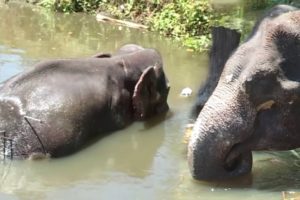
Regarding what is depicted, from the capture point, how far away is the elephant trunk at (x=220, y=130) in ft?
17.2

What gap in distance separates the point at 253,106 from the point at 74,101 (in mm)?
1787

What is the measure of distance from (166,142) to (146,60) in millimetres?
1075

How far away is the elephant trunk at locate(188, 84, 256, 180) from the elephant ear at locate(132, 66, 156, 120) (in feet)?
5.96

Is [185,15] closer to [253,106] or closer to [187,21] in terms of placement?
[187,21]

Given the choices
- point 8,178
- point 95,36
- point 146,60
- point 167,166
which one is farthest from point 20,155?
point 95,36

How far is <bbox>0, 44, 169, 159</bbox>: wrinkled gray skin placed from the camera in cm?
615

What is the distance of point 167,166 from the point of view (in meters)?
6.14

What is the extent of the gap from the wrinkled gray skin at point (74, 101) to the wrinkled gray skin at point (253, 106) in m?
1.34

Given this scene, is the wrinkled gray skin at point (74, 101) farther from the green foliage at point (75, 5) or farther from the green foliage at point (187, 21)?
the green foliage at point (75, 5)

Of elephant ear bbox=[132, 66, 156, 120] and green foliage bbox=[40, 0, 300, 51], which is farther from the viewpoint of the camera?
green foliage bbox=[40, 0, 300, 51]

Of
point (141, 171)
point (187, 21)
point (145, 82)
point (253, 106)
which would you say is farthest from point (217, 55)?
point (187, 21)

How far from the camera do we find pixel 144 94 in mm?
7227

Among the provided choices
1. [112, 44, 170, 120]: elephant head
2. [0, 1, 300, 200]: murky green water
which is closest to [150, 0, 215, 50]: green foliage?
[0, 1, 300, 200]: murky green water

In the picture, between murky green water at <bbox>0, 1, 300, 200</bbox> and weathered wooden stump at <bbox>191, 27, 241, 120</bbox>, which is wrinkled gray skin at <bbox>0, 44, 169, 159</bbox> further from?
weathered wooden stump at <bbox>191, 27, 241, 120</bbox>
